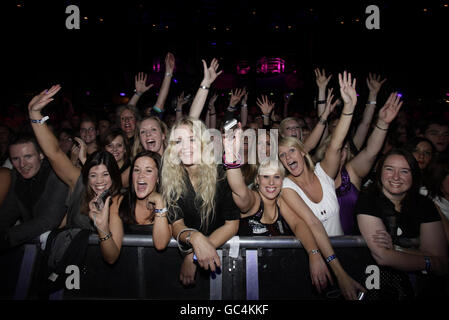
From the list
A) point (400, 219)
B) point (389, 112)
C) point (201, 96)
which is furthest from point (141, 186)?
point (389, 112)

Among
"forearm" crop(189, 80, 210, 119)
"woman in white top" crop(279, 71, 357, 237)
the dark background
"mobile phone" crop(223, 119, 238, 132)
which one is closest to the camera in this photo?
"mobile phone" crop(223, 119, 238, 132)

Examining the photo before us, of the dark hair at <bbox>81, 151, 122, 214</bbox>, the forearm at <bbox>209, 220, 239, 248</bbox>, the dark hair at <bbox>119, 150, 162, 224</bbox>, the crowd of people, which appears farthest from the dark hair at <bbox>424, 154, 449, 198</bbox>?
the dark hair at <bbox>81, 151, 122, 214</bbox>

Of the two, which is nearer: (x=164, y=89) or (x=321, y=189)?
(x=321, y=189)

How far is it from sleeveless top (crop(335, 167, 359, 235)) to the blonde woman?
3.64 ft

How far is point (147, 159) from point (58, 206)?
86 centimetres

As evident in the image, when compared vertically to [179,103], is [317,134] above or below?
below

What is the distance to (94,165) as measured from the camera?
7.29ft

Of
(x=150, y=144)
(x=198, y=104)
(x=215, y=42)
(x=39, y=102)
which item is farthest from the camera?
(x=215, y=42)

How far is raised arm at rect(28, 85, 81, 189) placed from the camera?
2184mm

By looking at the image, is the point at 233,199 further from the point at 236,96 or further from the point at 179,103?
the point at 236,96

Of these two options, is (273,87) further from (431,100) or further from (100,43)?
(100,43)

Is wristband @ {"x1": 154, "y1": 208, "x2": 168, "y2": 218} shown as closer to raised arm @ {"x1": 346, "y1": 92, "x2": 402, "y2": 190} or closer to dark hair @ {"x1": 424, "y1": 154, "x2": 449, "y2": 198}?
raised arm @ {"x1": 346, "y1": 92, "x2": 402, "y2": 190}

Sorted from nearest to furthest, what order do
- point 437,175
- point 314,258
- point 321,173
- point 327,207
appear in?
1. point 314,258
2. point 327,207
3. point 321,173
4. point 437,175

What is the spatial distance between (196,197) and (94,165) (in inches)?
38.5
